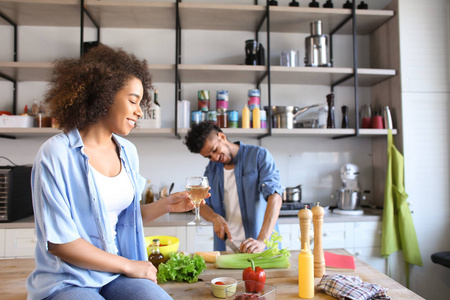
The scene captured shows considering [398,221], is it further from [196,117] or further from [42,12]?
[42,12]

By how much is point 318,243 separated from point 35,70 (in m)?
2.75

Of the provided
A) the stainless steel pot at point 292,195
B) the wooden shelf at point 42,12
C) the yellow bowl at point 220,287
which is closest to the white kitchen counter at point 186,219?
the stainless steel pot at point 292,195

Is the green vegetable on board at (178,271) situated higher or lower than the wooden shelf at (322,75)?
lower

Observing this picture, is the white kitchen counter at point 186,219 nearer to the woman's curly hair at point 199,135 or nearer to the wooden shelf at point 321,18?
the woman's curly hair at point 199,135

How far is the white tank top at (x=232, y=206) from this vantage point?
2221 mm

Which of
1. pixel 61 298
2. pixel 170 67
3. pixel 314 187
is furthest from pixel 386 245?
pixel 61 298

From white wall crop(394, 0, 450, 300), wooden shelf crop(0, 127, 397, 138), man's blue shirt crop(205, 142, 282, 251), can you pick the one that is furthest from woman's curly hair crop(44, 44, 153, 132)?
white wall crop(394, 0, 450, 300)

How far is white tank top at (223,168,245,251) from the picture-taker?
7.29 feet

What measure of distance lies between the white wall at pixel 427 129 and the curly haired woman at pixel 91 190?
252 cm

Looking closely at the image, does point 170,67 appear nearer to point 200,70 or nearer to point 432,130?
point 200,70

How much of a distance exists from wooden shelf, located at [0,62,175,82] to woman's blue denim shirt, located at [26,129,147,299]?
73.3 inches

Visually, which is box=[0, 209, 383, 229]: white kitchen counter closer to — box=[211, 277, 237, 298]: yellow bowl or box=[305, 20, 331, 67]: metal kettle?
box=[305, 20, 331, 67]: metal kettle

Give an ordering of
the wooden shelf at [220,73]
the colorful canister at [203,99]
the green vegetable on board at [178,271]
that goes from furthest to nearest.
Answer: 1. the colorful canister at [203,99]
2. the wooden shelf at [220,73]
3. the green vegetable on board at [178,271]

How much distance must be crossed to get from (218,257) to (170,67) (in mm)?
1927
